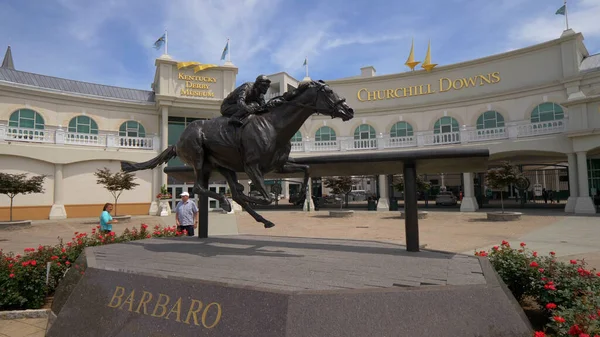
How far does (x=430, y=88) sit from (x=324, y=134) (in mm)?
9651

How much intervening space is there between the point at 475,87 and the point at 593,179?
1009 cm

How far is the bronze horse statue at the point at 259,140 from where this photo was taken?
5.23 m

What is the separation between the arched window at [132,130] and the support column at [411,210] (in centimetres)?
2765

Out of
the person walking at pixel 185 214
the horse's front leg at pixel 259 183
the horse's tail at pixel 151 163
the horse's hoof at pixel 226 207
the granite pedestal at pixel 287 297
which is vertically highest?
the horse's tail at pixel 151 163

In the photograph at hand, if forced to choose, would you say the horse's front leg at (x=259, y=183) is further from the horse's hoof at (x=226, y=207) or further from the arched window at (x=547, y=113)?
the arched window at (x=547, y=113)

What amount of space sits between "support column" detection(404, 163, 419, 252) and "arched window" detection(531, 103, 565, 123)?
24.2m

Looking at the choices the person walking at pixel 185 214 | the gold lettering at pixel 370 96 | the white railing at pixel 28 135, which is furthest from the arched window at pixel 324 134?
the person walking at pixel 185 214

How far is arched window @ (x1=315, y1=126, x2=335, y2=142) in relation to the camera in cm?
3200

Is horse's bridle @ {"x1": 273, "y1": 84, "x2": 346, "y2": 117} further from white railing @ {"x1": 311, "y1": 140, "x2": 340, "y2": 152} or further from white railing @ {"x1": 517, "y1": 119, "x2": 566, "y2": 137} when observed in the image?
white railing @ {"x1": 311, "y1": 140, "x2": 340, "y2": 152}

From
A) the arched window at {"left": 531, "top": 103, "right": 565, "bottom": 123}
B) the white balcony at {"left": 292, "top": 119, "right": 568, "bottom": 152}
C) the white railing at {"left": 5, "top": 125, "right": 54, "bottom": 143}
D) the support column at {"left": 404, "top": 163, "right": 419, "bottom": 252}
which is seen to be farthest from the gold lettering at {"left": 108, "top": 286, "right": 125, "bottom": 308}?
the arched window at {"left": 531, "top": 103, "right": 565, "bottom": 123}

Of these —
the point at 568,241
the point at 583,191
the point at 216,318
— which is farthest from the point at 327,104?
the point at 583,191

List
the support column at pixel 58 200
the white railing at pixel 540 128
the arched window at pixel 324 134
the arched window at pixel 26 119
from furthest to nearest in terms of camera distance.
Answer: the arched window at pixel 324 134 < the arched window at pixel 26 119 < the support column at pixel 58 200 < the white railing at pixel 540 128

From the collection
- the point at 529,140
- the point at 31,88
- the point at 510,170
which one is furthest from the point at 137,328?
the point at 31,88

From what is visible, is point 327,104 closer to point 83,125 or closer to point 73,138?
point 73,138
